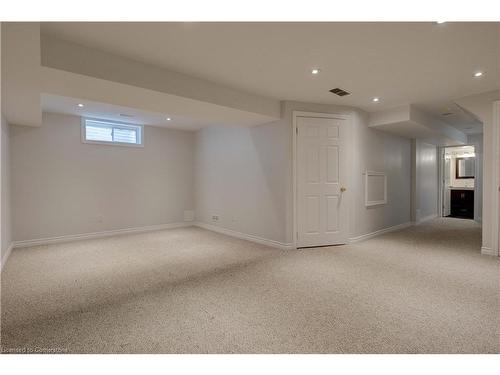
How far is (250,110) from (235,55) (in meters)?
1.18

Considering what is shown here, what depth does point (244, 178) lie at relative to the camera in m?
4.93

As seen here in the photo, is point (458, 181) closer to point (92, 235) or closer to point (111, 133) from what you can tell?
point (111, 133)

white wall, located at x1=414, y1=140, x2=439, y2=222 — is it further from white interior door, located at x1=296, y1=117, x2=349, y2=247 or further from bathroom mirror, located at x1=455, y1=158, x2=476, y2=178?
white interior door, located at x1=296, y1=117, x2=349, y2=247

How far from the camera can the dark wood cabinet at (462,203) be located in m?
7.92

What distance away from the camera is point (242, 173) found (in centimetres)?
498

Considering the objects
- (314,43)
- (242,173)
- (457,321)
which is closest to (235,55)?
(314,43)

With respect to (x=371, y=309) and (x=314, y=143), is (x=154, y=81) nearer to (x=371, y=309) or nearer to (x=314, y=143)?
(x=314, y=143)

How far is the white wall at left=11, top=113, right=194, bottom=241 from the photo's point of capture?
14.6 feet

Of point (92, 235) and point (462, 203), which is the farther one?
point (462, 203)

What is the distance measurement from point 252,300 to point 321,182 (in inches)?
101

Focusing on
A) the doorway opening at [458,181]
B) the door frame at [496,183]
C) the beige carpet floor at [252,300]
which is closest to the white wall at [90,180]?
the beige carpet floor at [252,300]

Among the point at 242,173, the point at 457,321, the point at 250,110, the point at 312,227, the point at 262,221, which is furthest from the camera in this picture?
the point at 242,173

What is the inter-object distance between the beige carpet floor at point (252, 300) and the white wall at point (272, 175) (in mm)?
741

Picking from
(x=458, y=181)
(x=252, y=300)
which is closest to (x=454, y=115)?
(x=458, y=181)
